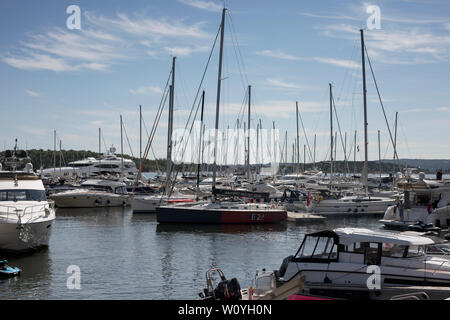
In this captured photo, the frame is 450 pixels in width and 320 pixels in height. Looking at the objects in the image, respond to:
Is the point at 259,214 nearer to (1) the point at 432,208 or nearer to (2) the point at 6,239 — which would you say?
(1) the point at 432,208

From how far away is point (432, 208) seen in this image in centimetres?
3869

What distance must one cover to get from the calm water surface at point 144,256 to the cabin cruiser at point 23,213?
3.14 ft

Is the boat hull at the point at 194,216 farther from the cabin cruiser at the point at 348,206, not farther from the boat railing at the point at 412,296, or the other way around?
the boat railing at the point at 412,296

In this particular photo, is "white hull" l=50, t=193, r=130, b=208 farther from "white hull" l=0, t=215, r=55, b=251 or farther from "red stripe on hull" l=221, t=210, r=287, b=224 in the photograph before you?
"white hull" l=0, t=215, r=55, b=251

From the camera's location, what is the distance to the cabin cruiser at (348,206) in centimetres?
5066

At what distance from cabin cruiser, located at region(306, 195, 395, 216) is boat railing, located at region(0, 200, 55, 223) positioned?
29796mm

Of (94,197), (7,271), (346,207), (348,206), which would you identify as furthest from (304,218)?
(7,271)

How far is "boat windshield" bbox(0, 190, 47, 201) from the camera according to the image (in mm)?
28812

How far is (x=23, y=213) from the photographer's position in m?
26.7

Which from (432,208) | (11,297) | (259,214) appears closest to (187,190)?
(259,214)

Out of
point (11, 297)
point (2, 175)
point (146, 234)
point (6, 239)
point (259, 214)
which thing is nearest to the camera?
point (11, 297)
